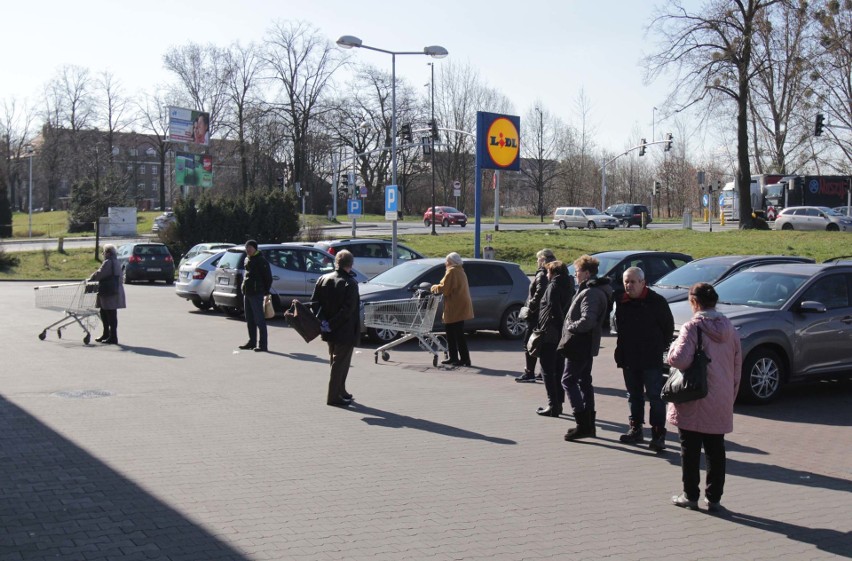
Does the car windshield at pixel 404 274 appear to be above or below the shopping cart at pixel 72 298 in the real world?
above

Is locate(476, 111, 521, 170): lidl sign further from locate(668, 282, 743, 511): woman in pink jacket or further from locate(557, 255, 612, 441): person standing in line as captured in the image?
locate(668, 282, 743, 511): woman in pink jacket

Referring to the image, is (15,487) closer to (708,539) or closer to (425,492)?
(425,492)

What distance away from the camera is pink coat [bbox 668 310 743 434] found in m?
6.35

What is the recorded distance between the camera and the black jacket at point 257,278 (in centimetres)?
1488

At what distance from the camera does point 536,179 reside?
8606 cm

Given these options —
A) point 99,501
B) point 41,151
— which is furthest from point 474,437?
point 41,151

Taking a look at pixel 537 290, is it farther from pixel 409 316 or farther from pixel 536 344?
pixel 409 316

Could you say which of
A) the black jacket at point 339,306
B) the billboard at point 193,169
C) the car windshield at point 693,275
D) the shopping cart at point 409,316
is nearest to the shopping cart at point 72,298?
the shopping cart at point 409,316

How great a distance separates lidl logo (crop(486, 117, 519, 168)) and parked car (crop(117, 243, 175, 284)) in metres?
16.2

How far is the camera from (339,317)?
10.1 meters

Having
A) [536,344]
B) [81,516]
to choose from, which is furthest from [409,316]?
[81,516]

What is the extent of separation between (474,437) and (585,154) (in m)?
80.9

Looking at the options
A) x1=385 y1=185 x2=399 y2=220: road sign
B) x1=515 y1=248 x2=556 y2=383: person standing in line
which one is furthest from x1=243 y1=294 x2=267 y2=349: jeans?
x1=385 y1=185 x2=399 y2=220: road sign

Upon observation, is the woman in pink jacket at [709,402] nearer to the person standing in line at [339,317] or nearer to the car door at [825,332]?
the person standing in line at [339,317]
